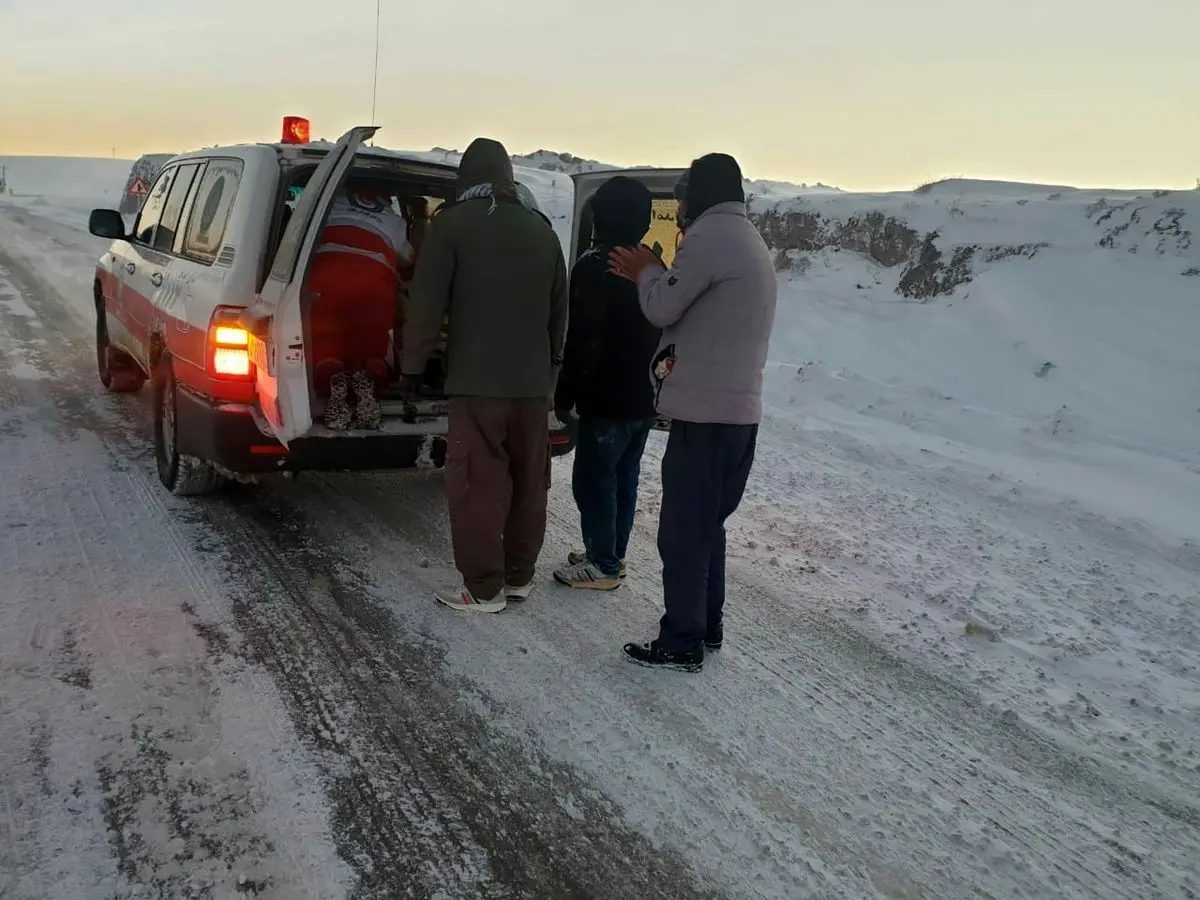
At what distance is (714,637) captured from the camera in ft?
11.9

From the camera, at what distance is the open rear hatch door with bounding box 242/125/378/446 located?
3.62 m

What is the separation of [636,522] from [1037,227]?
40.8 ft

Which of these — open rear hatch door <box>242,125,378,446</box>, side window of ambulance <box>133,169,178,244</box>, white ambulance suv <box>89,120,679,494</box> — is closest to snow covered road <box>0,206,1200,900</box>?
white ambulance suv <box>89,120,679,494</box>

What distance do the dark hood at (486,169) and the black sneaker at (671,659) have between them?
6.54 ft

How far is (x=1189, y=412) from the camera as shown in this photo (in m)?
7.59

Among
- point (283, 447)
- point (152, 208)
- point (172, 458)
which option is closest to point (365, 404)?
point (283, 447)

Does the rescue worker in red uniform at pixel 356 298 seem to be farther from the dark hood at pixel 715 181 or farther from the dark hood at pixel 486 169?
the dark hood at pixel 715 181

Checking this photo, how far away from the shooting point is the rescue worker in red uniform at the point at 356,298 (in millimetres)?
4367

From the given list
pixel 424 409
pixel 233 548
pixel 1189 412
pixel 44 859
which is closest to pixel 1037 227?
pixel 1189 412

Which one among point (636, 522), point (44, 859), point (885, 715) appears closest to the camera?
point (44, 859)

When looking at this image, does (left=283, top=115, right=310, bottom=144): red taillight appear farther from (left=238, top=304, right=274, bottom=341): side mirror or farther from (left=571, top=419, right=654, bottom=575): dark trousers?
(left=571, top=419, right=654, bottom=575): dark trousers

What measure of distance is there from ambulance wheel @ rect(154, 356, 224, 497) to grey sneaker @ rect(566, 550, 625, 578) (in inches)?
81.4

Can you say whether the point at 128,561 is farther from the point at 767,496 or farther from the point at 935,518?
the point at 935,518

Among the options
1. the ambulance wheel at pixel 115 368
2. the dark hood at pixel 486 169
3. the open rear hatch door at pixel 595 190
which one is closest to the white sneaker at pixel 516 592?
the open rear hatch door at pixel 595 190
